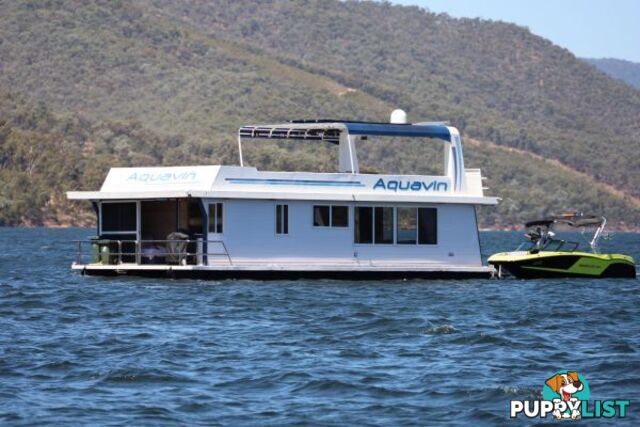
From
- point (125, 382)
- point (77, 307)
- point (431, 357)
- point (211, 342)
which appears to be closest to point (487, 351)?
point (431, 357)

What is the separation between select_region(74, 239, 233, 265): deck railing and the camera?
107 feet

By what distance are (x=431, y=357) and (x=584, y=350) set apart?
9.09 ft

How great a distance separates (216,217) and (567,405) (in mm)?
15831

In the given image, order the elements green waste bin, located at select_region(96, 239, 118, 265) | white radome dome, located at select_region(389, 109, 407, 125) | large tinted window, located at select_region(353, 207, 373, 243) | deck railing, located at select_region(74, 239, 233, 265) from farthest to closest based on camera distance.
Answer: white radome dome, located at select_region(389, 109, 407, 125) < large tinted window, located at select_region(353, 207, 373, 243) < green waste bin, located at select_region(96, 239, 118, 265) < deck railing, located at select_region(74, 239, 233, 265)

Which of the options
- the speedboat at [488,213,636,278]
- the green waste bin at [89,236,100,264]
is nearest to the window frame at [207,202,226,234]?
the green waste bin at [89,236,100,264]

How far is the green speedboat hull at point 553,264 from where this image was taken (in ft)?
121

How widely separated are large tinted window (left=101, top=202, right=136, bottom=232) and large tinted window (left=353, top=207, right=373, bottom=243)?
542 cm

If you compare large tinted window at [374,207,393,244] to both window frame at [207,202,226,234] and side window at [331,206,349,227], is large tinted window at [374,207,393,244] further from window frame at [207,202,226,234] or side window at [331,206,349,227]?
window frame at [207,202,226,234]

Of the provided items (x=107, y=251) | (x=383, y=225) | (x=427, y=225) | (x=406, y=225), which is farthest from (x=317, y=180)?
(x=107, y=251)

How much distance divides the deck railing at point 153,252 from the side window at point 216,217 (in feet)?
1.01

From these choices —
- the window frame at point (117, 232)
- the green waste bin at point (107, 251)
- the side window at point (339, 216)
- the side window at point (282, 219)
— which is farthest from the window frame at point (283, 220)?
the green waste bin at point (107, 251)

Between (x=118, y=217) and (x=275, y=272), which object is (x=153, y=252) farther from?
(x=275, y=272)

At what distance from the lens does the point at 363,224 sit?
3406 centimetres

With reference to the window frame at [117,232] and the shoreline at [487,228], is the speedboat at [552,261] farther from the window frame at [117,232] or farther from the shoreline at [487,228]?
the shoreline at [487,228]
